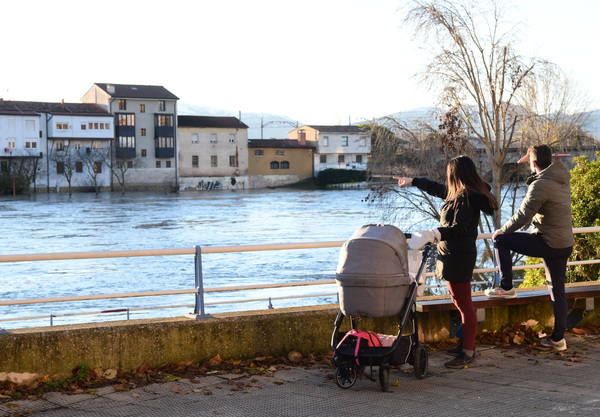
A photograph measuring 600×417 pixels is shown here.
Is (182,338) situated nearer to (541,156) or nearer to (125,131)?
(541,156)

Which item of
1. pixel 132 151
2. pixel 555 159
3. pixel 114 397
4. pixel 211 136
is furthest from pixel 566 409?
pixel 211 136

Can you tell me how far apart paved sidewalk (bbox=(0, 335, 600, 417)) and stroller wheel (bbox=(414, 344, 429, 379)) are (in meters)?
0.08

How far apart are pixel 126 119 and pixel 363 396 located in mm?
105563

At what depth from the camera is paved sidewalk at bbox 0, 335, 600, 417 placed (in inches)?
205

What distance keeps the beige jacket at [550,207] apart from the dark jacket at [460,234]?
44 cm

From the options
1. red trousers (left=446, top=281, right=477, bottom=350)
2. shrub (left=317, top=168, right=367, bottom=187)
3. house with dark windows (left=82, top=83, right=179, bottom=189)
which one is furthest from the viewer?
shrub (left=317, top=168, right=367, bottom=187)

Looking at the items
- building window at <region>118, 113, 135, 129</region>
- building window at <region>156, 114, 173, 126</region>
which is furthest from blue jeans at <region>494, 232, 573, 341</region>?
building window at <region>156, 114, 173, 126</region>

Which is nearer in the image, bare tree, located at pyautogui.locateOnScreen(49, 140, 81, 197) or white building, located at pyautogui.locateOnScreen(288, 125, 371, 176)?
bare tree, located at pyautogui.locateOnScreen(49, 140, 81, 197)

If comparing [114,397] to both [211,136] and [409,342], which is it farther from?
[211,136]

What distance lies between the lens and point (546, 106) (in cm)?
2283

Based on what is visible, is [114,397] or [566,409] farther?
[114,397]

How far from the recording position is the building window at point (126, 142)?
106438 millimetres

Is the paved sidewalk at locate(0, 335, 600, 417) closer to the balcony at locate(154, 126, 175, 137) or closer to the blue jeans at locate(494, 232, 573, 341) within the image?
the blue jeans at locate(494, 232, 573, 341)

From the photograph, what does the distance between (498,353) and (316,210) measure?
67.4 metres
